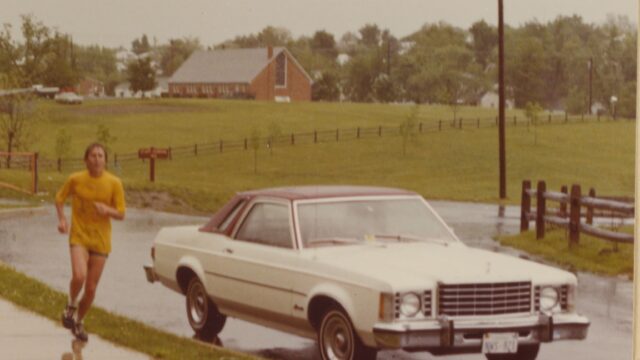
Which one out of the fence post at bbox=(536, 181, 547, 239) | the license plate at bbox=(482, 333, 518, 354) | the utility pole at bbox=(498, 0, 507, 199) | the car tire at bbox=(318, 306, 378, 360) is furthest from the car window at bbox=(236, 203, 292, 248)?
the fence post at bbox=(536, 181, 547, 239)

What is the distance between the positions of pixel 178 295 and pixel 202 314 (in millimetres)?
3277

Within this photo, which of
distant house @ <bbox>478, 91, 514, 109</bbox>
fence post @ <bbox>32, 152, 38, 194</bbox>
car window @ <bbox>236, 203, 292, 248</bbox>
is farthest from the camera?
distant house @ <bbox>478, 91, 514, 109</bbox>

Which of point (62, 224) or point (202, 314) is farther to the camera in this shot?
point (202, 314)

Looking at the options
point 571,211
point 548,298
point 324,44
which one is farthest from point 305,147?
point 571,211

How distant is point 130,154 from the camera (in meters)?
13.7

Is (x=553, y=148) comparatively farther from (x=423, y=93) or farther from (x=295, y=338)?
(x=295, y=338)

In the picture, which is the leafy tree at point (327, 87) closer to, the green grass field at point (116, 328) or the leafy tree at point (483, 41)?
the leafy tree at point (483, 41)

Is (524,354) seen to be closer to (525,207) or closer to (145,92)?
(145,92)

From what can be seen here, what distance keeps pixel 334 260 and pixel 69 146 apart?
11.3 ft

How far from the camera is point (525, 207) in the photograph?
66.3ft

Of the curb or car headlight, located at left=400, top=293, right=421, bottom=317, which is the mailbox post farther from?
the curb

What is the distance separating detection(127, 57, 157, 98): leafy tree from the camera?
1287 cm

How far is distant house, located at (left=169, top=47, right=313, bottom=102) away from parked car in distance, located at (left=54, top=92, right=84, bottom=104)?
817 millimetres

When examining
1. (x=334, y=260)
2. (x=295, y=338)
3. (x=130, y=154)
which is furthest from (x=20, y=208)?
(x=334, y=260)
